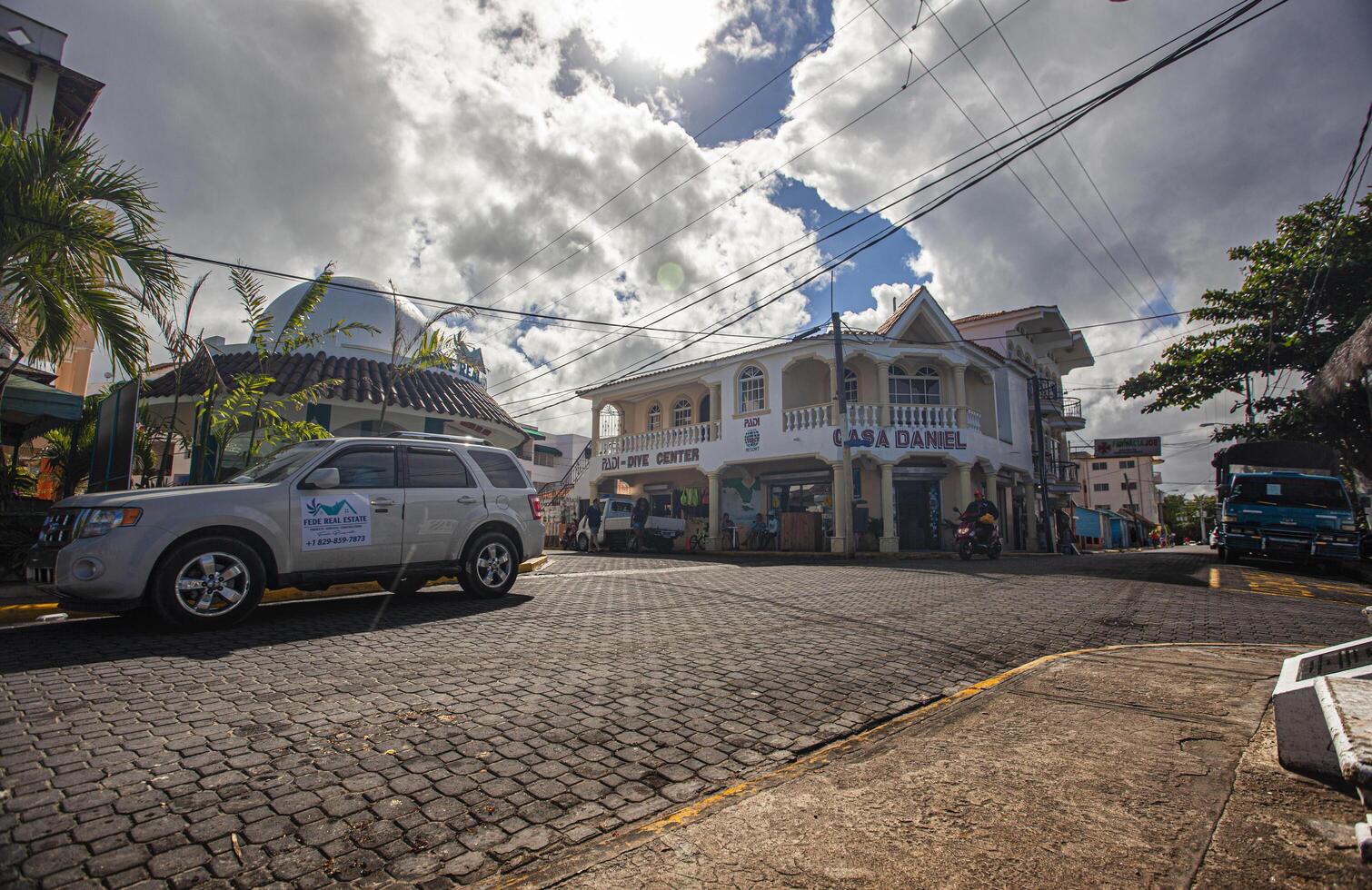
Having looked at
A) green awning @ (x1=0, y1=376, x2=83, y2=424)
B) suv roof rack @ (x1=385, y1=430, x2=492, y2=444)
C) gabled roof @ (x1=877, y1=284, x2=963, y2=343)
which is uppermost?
gabled roof @ (x1=877, y1=284, x2=963, y2=343)

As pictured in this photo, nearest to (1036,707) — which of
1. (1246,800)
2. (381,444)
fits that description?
(1246,800)

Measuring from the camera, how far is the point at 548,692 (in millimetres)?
3781

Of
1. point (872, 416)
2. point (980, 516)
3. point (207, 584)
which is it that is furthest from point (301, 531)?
point (872, 416)

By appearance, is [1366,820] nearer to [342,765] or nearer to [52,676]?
[342,765]

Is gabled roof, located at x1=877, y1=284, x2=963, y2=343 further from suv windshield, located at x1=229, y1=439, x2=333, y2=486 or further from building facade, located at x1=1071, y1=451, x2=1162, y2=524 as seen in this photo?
building facade, located at x1=1071, y1=451, x2=1162, y2=524

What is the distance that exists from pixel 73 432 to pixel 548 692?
461 inches

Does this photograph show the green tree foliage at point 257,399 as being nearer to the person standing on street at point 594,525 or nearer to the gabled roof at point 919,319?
the person standing on street at point 594,525

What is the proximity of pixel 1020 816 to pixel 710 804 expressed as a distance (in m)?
1.12

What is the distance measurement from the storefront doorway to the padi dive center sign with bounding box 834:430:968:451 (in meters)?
2.16

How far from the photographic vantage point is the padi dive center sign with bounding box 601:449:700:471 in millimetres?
24625

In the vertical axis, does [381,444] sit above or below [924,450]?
below

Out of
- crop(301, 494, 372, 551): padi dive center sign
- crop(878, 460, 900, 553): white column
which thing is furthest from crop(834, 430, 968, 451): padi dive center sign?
crop(301, 494, 372, 551): padi dive center sign

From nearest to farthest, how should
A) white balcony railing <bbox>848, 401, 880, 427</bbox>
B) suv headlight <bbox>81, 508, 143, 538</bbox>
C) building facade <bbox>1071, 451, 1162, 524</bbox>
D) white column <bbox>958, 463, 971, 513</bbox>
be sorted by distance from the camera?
suv headlight <bbox>81, 508, 143, 538</bbox> < white balcony railing <bbox>848, 401, 880, 427</bbox> < white column <bbox>958, 463, 971, 513</bbox> < building facade <bbox>1071, 451, 1162, 524</bbox>

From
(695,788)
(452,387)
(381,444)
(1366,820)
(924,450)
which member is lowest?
(695,788)
